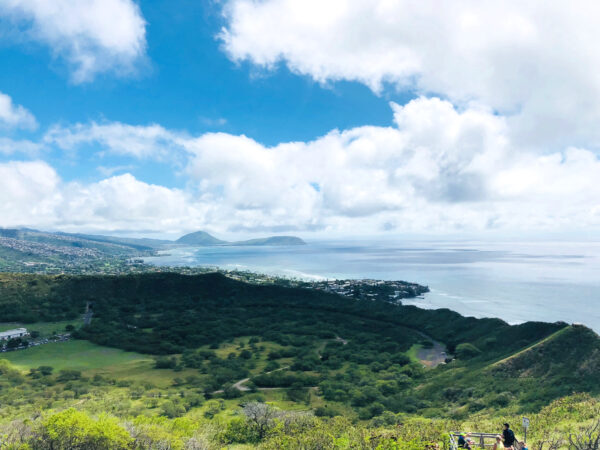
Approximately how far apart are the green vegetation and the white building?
4.48m

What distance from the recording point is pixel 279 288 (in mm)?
114062

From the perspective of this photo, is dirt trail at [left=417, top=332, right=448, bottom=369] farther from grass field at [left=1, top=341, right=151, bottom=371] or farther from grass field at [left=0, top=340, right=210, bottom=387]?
grass field at [left=1, top=341, right=151, bottom=371]

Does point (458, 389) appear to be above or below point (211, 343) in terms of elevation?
above

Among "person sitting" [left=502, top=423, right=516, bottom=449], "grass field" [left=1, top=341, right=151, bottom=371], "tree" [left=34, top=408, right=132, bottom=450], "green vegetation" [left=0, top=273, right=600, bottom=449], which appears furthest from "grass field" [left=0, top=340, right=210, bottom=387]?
"person sitting" [left=502, top=423, right=516, bottom=449]

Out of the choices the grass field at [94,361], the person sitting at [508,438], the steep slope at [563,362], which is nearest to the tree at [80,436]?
the person sitting at [508,438]

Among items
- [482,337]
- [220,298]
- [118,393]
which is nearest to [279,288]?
[220,298]

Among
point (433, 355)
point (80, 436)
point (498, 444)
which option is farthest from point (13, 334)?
point (498, 444)

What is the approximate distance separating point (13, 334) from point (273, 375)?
5825cm

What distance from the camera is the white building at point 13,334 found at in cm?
6550

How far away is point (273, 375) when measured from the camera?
159ft

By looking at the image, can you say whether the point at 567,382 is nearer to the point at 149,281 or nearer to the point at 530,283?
the point at 149,281

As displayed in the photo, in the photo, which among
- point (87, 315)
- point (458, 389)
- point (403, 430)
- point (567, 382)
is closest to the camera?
point (403, 430)

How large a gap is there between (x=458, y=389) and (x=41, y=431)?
41255 millimetres

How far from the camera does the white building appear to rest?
65500 millimetres
